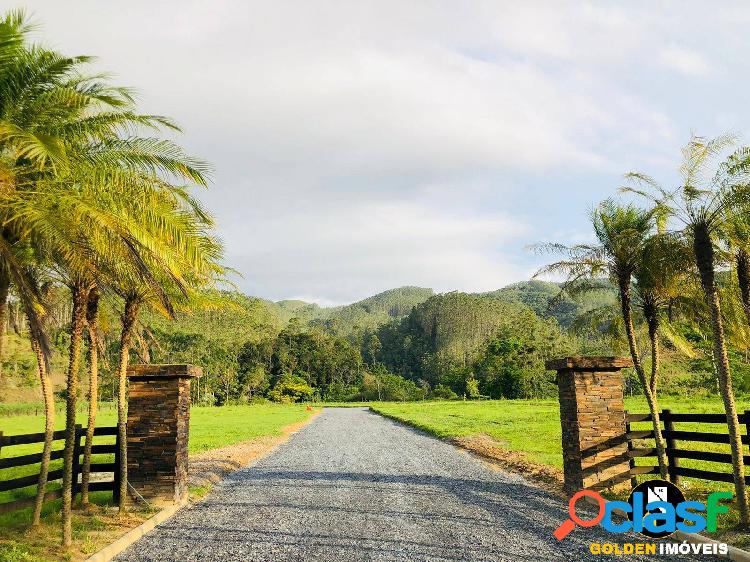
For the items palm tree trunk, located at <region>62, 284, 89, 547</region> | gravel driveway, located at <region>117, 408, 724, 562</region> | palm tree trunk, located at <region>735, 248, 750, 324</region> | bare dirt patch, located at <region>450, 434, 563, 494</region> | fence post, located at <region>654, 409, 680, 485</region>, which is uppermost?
palm tree trunk, located at <region>735, 248, 750, 324</region>

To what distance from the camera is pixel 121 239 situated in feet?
22.4

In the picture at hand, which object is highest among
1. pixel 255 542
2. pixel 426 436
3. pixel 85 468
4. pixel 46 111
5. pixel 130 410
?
pixel 46 111

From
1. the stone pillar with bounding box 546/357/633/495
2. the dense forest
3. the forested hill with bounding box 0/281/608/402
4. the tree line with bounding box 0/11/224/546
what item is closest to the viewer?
the tree line with bounding box 0/11/224/546

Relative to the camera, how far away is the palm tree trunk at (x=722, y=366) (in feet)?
23.0

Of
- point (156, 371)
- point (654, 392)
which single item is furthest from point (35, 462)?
point (654, 392)

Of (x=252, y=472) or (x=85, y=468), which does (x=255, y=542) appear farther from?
(x=252, y=472)

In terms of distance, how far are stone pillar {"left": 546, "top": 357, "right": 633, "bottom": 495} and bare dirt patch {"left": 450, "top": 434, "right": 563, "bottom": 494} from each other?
0.83 meters

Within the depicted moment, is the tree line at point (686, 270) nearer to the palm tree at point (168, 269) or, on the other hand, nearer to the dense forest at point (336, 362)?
the palm tree at point (168, 269)

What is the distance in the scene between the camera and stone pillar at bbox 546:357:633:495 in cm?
960

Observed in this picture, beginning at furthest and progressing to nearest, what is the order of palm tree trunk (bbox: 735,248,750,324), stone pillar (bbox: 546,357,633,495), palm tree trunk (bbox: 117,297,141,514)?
stone pillar (bbox: 546,357,633,495)
palm tree trunk (bbox: 735,248,750,324)
palm tree trunk (bbox: 117,297,141,514)

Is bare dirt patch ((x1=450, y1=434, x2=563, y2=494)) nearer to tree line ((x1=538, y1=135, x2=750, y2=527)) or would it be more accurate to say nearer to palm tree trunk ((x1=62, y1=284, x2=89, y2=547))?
tree line ((x1=538, y1=135, x2=750, y2=527))

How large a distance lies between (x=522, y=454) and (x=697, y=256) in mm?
9367

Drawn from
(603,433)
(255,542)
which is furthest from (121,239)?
(603,433)

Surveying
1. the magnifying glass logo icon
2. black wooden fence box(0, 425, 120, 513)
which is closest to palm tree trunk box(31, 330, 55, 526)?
black wooden fence box(0, 425, 120, 513)
